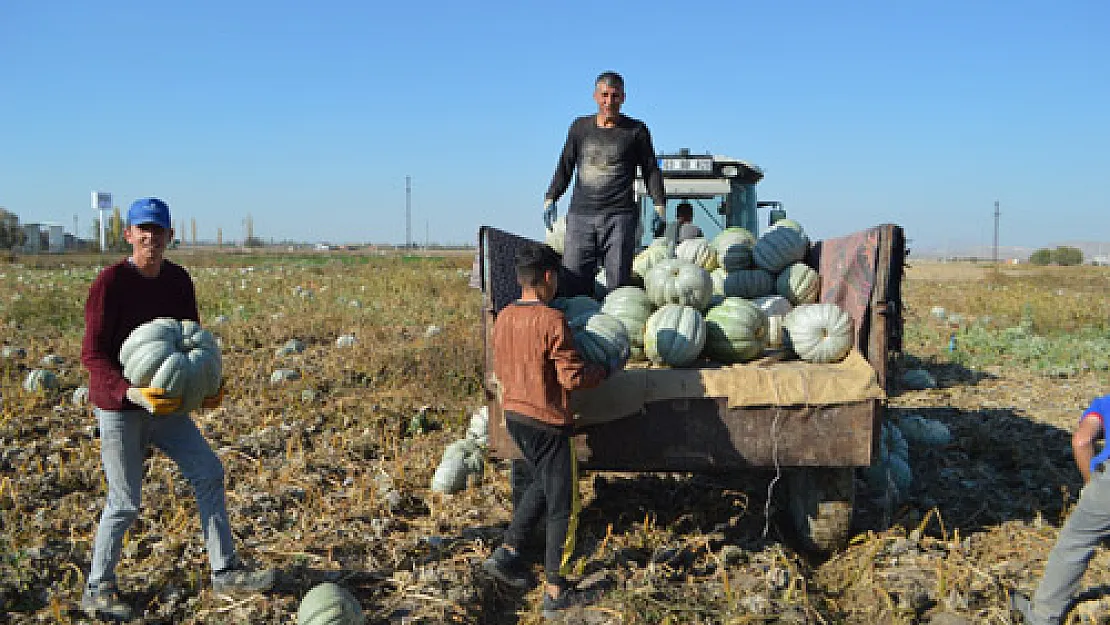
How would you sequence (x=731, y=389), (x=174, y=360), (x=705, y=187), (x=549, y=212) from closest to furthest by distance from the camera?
(x=174, y=360) < (x=731, y=389) < (x=549, y=212) < (x=705, y=187)

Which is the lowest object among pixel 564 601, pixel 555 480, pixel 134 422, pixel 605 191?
pixel 564 601

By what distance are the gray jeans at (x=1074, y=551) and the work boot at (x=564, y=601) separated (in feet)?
6.71

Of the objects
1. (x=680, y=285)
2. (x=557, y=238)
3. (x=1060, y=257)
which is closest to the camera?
(x=680, y=285)

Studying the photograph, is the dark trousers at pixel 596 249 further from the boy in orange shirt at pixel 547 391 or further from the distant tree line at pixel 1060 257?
the distant tree line at pixel 1060 257

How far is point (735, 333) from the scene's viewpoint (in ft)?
14.3

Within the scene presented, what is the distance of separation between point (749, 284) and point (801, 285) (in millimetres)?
397

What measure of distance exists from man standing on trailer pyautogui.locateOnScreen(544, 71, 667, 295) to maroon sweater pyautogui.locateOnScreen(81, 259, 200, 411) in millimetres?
2881

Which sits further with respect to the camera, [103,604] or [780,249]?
[780,249]

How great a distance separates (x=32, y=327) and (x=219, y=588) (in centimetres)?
1052

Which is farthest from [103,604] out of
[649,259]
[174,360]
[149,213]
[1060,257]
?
[1060,257]

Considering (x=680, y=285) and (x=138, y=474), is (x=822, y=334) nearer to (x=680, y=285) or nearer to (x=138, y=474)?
(x=680, y=285)

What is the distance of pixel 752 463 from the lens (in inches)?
145

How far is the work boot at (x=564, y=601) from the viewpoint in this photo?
347 cm

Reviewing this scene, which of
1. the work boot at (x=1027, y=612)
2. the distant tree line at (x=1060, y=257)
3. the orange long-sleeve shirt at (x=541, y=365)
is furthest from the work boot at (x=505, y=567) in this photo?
the distant tree line at (x=1060, y=257)
